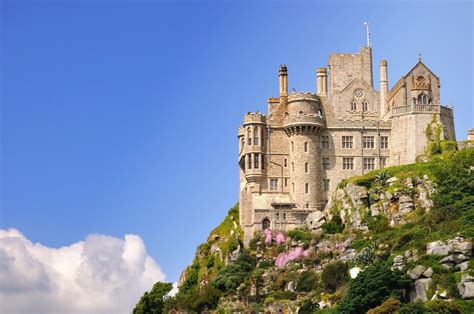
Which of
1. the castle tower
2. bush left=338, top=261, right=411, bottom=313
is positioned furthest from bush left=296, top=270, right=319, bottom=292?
bush left=338, top=261, right=411, bottom=313

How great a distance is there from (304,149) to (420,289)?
2947 centimetres

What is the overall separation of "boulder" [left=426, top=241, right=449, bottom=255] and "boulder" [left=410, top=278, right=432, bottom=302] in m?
3.49

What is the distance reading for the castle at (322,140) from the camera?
10538 cm

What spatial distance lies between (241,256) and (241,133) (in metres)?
14.0

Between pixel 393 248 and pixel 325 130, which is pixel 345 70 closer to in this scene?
pixel 325 130

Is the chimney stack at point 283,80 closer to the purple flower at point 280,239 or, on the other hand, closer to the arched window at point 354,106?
the arched window at point 354,106

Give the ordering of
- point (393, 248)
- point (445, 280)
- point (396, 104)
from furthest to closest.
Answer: point (396, 104) < point (393, 248) < point (445, 280)

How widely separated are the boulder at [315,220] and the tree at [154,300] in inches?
704

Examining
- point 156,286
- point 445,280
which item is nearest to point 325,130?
point 156,286

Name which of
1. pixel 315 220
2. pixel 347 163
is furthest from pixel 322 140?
pixel 315 220

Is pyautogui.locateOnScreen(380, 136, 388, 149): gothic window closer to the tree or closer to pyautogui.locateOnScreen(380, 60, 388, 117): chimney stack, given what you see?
pyautogui.locateOnScreen(380, 60, 388, 117): chimney stack

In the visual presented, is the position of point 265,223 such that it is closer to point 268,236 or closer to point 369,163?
point 268,236

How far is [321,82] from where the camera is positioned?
11194 centimetres

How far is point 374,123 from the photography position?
10894 centimetres
